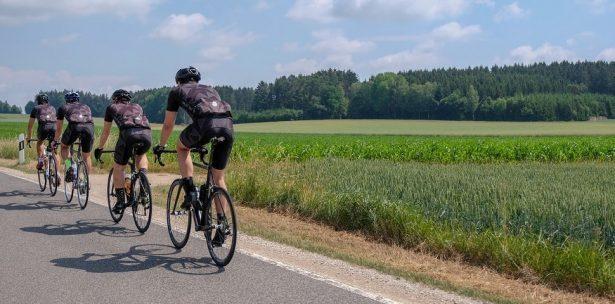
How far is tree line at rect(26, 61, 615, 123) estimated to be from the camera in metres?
91.8

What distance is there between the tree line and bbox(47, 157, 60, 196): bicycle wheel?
8600 cm

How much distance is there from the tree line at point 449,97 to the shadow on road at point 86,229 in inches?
3470

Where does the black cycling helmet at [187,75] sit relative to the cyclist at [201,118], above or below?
above

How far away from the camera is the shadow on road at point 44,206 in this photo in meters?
10.2

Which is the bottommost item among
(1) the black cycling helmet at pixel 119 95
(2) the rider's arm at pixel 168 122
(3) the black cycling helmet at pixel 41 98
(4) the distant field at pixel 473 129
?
(4) the distant field at pixel 473 129

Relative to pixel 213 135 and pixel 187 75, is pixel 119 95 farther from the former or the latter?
pixel 213 135

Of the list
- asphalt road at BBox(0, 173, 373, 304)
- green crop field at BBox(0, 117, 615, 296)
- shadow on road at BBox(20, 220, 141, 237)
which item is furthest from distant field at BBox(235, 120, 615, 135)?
asphalt road at BBox(0, 173, 373, 304)

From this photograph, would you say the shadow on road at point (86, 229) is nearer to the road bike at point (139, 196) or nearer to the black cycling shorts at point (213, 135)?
the road bike at point (139, 196)

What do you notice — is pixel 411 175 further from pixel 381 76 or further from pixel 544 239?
pixel 381 76

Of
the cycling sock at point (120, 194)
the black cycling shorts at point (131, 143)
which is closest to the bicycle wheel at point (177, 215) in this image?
the cycling sock at point (120, 194)

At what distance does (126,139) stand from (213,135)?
2664 mm

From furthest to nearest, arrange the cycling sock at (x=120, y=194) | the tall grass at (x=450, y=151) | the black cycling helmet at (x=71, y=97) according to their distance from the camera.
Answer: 1. the tall grass at (x=450, y=151)
2. the black cycling helmet at (x=71, y=97)
3. the cycling sock at (x=120, y=194)

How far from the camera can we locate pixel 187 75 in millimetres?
6469

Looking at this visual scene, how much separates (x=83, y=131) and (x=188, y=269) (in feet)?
19.3
